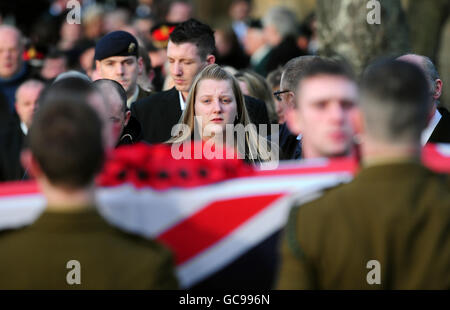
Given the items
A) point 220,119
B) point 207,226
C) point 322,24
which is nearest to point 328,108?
point 207,226

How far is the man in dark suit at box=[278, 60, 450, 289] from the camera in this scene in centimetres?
360

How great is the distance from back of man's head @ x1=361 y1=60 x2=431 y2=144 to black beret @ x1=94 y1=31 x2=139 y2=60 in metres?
4.78

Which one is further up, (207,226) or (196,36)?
(196,36)

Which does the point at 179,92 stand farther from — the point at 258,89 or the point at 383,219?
the point at 383,219

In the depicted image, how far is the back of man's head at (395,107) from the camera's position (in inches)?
143

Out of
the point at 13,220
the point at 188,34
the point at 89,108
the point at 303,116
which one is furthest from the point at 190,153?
the point at 188,34

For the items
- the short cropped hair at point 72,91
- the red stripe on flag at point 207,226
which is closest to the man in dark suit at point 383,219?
the red stripe on flag at point 207,226

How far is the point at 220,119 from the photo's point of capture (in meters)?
6.40

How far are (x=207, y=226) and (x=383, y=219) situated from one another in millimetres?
771

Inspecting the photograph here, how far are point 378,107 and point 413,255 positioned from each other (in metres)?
0.55

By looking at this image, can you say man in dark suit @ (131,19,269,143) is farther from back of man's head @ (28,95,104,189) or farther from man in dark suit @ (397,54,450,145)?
back of man's head @ (28,95,104,189)

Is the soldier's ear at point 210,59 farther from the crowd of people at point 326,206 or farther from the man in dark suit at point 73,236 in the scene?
the man in dark suit at point 73,236

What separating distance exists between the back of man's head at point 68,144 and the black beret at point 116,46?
4.74 m

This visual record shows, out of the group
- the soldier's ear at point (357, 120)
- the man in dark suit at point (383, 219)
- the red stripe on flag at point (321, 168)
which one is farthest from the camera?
the red stripe on flag at point (321, 168)
